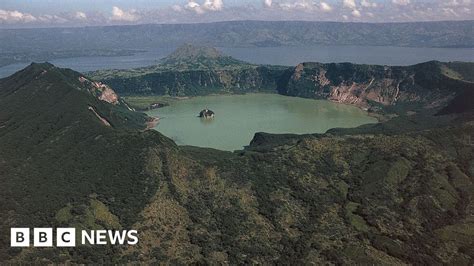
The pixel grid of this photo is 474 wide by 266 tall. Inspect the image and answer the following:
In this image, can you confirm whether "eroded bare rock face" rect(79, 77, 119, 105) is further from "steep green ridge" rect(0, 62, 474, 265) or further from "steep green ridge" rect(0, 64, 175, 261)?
"steep green ridge" rect(0, 62, 474, 265)

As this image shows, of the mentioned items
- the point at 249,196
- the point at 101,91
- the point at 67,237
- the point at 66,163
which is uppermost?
the point at 101,91

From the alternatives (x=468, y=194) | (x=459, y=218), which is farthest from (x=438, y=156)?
(x=459, y=218)

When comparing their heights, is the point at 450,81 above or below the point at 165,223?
above

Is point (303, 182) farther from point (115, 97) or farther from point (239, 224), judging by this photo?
point (115, 97)

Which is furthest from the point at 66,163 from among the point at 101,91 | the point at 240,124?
the point at 101,91

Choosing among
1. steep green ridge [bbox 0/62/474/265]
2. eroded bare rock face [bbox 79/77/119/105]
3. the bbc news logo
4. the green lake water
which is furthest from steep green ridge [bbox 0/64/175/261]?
eroded bare rock face [bbox 79/77/119/105]

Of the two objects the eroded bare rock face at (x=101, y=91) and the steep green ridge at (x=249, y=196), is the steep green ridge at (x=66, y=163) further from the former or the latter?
the eroded bare rock face at (x=101, y=91)

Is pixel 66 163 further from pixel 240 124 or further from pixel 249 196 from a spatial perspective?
pixel 240 124
